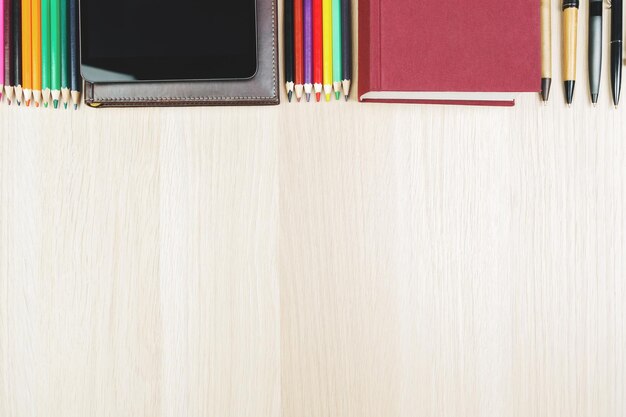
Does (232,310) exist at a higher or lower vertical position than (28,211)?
lower

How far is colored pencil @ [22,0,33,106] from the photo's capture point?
1.83 feet

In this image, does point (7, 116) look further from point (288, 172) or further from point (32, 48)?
point (288, 172)

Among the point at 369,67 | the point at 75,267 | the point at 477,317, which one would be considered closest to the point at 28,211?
the point at 75,267

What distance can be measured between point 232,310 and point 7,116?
366mm

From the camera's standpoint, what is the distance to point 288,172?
0.58 metres

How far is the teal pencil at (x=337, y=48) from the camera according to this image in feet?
1.82

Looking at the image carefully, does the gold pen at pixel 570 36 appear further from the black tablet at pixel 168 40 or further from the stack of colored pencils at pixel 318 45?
the black tablet at pixel 168 40

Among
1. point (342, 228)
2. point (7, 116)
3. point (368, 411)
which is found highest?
point (7, 116)

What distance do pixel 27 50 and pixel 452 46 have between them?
49cm

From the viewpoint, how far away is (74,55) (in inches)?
21.9

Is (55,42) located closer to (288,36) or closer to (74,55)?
(74,55)

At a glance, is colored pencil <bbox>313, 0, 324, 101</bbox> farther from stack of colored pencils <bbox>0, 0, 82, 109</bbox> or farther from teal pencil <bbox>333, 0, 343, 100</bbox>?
stack of colored pencils <bbox>0, 0, 82, 109</bbox>

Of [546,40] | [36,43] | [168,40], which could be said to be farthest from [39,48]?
[546,40]

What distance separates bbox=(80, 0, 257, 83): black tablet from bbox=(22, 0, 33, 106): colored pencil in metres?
0.08
